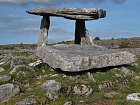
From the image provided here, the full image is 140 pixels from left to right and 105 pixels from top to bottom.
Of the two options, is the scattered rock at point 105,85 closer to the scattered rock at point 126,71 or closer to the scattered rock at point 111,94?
the scattered rock at point 111,94

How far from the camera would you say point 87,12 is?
102ft

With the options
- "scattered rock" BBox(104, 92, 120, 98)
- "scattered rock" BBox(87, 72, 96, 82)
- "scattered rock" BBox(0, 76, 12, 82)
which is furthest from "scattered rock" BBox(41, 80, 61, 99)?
"scattered rock" BBox(0, 76, 12, 82)

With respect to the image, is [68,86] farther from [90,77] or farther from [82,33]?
[82,33]

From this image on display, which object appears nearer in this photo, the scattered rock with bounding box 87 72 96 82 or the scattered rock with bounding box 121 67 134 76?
the scattered rock with bounding box 87 72 96 82

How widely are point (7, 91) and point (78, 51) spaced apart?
245 inches

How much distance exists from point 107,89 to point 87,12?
780 cm

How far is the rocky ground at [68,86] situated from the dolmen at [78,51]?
1.91 feet

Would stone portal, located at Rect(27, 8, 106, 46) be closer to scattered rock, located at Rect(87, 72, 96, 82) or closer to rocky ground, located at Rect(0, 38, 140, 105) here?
rocky ground, located at Rect(0, 38, 140, 105)

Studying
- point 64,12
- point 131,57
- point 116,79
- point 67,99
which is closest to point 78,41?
point 64,12

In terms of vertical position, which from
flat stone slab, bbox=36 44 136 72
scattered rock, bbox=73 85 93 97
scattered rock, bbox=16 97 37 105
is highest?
flat stone slab, bbox=36 44 136 72

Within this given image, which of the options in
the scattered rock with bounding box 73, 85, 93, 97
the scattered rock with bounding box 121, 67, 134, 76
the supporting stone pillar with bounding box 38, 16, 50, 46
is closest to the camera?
the scattered rock with bounding box 73, 85, 93, 97

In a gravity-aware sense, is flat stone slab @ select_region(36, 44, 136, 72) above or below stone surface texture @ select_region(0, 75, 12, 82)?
above

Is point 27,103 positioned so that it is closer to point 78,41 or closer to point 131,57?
point 131,57

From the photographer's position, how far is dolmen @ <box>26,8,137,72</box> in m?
26.3
